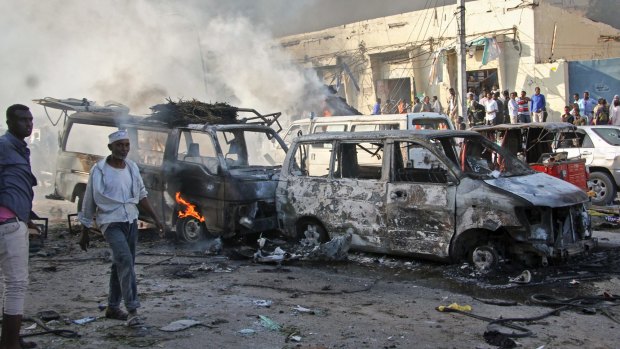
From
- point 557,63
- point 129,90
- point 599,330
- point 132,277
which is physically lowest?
point 599,330

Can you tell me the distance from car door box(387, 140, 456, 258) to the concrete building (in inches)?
585

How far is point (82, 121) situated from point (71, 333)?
20.2 feet

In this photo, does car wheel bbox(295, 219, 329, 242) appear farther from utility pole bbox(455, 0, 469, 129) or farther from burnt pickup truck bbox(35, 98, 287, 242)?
utility pole bbox(455, 0, 469, 129)

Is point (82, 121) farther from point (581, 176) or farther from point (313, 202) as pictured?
point (581, 176)

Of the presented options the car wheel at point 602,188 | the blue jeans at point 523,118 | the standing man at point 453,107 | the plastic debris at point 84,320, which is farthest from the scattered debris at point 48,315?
the standing man at point 453,107

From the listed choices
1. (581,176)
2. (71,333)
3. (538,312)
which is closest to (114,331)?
(71,333)

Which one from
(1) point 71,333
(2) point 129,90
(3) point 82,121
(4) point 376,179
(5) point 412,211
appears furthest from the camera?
(2) point 129,90

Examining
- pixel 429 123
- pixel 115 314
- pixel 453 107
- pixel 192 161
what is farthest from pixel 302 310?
pixel 453 107

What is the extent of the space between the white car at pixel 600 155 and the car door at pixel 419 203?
5.55 m

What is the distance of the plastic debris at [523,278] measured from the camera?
5906 mm

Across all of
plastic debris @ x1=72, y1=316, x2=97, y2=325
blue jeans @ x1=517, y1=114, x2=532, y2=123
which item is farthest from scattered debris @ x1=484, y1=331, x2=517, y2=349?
blue jeans @ x1=517, y1=114, x2=532, y2=123

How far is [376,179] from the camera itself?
7137 millimetres

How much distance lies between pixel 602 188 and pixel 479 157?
5.84m

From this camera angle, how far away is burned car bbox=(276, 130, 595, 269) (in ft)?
20.1
